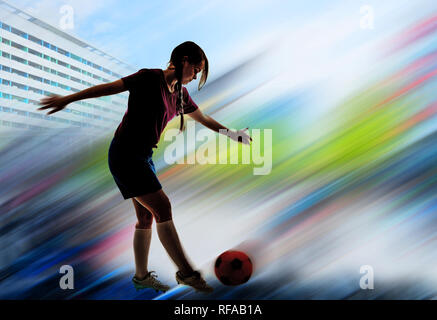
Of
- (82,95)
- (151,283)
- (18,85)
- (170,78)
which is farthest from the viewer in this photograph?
(18,85)

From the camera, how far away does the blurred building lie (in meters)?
2.56

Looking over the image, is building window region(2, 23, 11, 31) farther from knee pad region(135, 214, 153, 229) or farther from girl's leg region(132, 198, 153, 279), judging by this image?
knee pad region(135, 214, 153, 229)

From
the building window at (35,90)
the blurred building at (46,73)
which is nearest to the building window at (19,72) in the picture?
the blurred building at (46,73)

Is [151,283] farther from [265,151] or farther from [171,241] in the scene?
[265,151]

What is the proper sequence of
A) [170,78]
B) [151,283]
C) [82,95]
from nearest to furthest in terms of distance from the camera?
[82,95]
[170,78]
[151,283]

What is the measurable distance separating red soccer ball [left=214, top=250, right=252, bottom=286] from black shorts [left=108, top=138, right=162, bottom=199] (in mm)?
640

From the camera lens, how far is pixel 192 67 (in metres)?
2.33

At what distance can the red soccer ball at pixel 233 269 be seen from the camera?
7.61 feet

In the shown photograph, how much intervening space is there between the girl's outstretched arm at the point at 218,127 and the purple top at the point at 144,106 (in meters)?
0.26

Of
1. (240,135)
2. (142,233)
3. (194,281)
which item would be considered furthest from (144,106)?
(194,281)

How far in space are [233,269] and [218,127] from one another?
3.10 feet

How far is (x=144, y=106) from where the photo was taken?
2.27 metres

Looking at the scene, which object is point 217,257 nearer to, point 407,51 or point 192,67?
point 192,67
